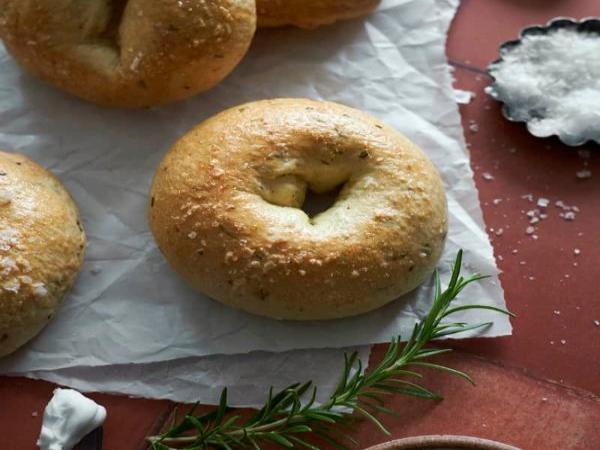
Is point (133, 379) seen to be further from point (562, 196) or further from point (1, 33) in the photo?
point (562, 196)

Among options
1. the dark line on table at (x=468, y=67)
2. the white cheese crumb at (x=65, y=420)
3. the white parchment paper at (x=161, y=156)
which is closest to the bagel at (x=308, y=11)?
the white parchment paper at (x=161, y=156)

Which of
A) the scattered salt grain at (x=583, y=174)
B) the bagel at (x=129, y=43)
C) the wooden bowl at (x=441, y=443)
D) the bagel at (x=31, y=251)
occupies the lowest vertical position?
the wooden bowl at (x=441, y=443)

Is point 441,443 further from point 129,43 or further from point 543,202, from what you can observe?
point 129,43

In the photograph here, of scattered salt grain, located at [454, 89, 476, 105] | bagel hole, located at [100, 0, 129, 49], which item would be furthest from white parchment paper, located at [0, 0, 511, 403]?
bagel hole, located at [100, 0, 129, 49]

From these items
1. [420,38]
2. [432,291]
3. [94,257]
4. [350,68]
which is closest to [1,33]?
[94,257]

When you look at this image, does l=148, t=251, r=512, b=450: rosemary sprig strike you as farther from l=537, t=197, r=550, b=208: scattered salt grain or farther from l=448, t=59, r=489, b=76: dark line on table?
l=448, t=59, r=489, b=76: dark line on table

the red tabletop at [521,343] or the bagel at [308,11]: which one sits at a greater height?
the bagel at [308,11]

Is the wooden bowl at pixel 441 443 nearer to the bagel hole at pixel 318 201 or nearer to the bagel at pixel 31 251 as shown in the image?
the bagel hole at pixel 318 201
